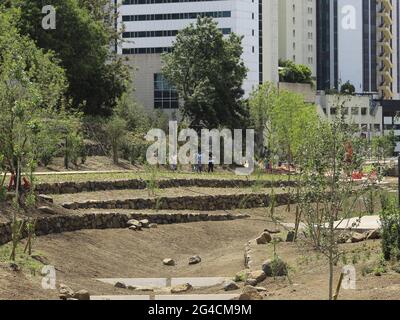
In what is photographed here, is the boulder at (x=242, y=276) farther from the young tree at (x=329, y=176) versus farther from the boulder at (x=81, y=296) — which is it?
the boulder at (x=81, y=296)

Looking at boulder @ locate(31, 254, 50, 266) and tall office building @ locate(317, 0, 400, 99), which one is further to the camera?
tall office building @ locate(317, 0, 400, 99)

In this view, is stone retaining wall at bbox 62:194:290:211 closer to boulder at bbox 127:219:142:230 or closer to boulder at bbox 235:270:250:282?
boulder at bbox 127:219:142:230

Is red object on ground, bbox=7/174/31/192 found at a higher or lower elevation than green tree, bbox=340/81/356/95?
lower

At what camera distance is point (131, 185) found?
39.4 metres

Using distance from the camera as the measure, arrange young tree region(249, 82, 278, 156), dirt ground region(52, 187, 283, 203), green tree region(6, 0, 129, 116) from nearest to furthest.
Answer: dirt ground region(52, 187, 283, 203) < green tree region(6, 0, 129, 116) < young tree region(249, 82, 278, 156)

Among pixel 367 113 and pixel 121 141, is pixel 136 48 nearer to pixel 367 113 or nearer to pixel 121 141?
pixel 367 113

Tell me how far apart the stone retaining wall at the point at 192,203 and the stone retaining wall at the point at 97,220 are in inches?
54.4

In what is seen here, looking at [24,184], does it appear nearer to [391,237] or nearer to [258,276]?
[258,276]

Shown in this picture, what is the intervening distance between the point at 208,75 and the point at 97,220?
42139 millimetres

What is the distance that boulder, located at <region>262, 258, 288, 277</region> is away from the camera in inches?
844

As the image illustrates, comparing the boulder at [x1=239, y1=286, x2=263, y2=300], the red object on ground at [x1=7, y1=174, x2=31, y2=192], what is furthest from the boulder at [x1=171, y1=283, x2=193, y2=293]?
the red object on ground at [x1=7, y1=174, x2=31, y2=192]

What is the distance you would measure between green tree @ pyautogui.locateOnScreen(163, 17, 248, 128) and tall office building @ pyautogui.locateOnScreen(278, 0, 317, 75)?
198ft

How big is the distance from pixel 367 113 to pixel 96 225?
93882mm

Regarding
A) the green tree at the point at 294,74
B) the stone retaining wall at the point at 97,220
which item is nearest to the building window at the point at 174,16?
the green tree at the point at 294,74
